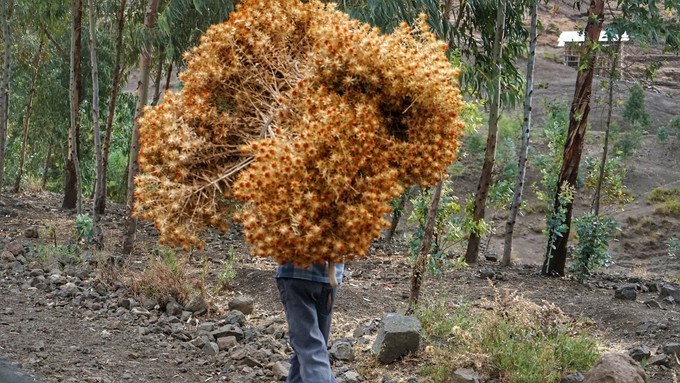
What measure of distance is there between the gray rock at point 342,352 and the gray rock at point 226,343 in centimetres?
75

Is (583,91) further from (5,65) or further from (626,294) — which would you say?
(5,65)

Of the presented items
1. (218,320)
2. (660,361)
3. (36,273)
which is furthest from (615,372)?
(36,273)

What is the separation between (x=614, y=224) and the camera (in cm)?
1145

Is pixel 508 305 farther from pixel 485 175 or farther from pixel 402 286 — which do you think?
pixel 485 175

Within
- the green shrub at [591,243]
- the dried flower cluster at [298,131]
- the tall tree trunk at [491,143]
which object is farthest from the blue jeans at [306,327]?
the green shrub at [591,243]

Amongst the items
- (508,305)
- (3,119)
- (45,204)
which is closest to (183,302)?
(508,305)

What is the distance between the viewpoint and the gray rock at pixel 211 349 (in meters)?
6.43

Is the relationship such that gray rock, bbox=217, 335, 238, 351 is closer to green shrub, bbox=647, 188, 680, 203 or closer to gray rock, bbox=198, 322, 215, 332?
gray rock, bbox=198, 322, 215, 332

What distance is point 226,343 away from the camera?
259 inches

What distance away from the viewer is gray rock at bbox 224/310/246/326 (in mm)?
7145

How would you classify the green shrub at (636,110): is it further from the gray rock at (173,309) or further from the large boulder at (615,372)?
the large boulder at (615,372)

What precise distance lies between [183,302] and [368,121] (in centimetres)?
417

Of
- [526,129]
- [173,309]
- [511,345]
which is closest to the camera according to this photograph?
[511,345]

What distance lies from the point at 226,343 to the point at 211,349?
169 millimetres
